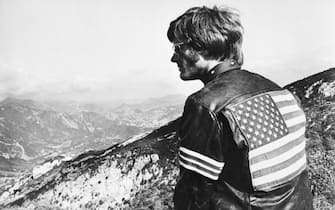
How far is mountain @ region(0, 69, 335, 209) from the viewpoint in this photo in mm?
9147

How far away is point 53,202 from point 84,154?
2.26 m

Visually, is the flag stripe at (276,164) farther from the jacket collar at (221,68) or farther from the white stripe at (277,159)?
the jacket collar at (221,68)

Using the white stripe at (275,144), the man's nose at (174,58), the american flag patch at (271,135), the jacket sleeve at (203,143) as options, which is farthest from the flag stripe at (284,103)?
the man's nose at (174,58)

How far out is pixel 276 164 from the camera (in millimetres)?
2465

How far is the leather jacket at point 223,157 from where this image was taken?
7.54 feet

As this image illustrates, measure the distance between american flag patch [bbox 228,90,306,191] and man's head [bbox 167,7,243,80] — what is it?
0.36m

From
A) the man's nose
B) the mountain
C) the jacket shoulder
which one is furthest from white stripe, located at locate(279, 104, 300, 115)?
the mountain

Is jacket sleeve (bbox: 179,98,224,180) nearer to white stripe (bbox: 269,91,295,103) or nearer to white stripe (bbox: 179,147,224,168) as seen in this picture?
white stripe (bbox: 179,147,224,168)

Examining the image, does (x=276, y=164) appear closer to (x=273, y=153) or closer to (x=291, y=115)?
(x=273, y=153)

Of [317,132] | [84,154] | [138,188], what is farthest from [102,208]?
[317,132]

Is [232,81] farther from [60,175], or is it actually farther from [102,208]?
[60,175]

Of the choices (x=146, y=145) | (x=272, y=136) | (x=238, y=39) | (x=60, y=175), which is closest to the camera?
(x=272, y=136)

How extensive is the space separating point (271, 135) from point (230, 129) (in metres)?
0.27

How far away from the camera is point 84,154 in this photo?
13359mm
